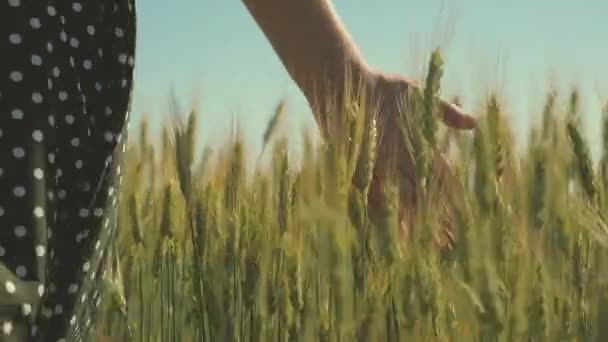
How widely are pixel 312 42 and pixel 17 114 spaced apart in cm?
33

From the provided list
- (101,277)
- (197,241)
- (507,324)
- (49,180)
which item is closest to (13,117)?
(49,180)

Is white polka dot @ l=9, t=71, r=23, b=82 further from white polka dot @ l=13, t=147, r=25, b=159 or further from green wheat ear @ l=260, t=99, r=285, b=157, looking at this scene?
green wheat ear @ l=260, t=99, r=285, b=157

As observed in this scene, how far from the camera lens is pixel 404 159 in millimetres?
911

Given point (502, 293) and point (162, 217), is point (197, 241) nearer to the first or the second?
point (162, 217)

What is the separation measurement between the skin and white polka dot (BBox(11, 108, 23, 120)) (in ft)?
1.00

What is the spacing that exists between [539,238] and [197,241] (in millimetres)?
393

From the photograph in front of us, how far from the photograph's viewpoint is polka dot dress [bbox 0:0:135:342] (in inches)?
28.9

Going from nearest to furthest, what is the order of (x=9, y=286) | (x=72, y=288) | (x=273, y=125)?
(x=9, y=286) < (x=72, y=288) < (x=273, y=125)

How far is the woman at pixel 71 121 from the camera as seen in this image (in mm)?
736

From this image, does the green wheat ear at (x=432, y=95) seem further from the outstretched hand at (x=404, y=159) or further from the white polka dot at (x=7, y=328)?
the white polka dot at (x=7, y=328)

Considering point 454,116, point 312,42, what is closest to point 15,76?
point 312,42

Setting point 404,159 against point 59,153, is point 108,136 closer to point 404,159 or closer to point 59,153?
point 59,153

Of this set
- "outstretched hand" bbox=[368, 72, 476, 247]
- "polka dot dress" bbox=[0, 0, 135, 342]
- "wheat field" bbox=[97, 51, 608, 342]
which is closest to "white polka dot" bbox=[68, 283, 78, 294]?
"polka dot dress" bbox=[0, 0, 135, 342]

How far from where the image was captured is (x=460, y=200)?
792mm
